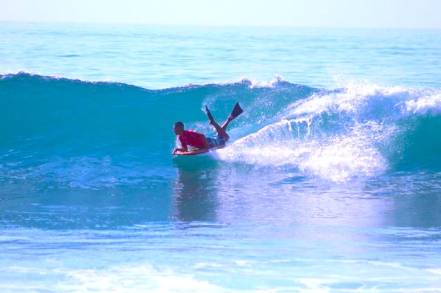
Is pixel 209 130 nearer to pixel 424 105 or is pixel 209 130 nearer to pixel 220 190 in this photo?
pixel 424 105

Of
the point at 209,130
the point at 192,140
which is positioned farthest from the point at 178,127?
the point at 209,130

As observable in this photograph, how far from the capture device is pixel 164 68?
26.3 metres

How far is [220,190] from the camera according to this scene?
37.2ft

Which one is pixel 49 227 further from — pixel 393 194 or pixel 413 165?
pixel 413 165

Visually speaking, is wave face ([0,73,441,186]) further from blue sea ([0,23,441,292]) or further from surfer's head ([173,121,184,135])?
surfer's head ([173,121,184,135])

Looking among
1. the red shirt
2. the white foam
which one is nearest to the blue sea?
the white foam

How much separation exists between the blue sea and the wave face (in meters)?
0.04

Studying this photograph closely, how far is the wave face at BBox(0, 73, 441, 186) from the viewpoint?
12977 mm

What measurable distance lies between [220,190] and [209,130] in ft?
13.1

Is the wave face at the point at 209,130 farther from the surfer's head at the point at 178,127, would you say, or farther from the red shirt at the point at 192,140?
the surfer's head at the point at 178,127

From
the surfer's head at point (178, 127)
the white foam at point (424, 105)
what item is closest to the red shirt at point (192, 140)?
the surfer's head at point (178, 127)

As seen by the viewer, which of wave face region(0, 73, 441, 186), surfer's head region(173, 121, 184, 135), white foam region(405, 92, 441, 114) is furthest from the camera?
white foam region(405, 92, 441, 114)

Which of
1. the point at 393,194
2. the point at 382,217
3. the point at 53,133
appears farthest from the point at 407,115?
the point at 53,133

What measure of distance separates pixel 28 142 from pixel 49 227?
596cm
